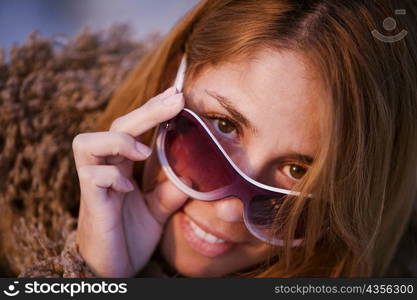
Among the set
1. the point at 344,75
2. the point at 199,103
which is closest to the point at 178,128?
the point at 199,103

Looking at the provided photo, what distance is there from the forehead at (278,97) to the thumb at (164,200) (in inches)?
7.7

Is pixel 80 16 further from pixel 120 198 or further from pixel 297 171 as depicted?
pixel 297 171

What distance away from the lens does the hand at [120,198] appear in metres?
0.74

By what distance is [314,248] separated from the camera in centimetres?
88

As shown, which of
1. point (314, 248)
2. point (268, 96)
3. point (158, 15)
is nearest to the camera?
point (268, 96)

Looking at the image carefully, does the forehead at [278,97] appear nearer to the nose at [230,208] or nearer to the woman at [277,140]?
the woman at [277,140]

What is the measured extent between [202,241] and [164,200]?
0.36 ft

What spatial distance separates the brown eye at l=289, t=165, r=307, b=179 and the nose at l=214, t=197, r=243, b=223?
0.34 feet

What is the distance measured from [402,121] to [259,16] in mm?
302

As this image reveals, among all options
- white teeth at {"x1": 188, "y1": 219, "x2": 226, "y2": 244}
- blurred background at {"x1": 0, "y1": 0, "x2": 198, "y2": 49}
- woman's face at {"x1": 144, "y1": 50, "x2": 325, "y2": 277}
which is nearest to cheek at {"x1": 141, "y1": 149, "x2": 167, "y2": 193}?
woman's face at {"x1": 144, "y1": 50, "x2": 325, "y2": 277}

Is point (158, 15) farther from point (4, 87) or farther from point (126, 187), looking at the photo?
point (126, 187)

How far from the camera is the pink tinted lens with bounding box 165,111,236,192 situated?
736 mm

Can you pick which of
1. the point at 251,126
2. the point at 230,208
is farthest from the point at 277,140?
the point at 230,208

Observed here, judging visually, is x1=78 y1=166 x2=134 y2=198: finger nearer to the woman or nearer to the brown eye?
the woman
